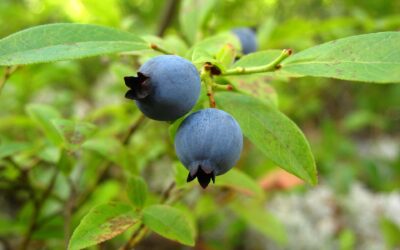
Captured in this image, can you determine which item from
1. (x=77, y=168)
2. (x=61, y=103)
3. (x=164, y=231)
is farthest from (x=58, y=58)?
(x=61, y=103)

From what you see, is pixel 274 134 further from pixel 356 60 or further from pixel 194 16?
pixel 194 16

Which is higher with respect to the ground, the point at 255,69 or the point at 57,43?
the point at 57,43

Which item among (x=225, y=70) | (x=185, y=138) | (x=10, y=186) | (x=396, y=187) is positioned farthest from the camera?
(x=396, y=187)

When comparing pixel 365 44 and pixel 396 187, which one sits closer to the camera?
pixel 365 44

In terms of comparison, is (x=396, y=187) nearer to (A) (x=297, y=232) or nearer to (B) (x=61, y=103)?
(A) (x=297, y=232)

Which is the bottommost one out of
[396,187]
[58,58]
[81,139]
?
[396,187]

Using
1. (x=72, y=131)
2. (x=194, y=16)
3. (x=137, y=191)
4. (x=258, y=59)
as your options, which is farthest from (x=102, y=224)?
(x=194, y=16)

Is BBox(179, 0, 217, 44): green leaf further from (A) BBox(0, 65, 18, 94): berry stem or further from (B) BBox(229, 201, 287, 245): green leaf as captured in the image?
(B) BBox(229, 201, 287, 245): green leaf
